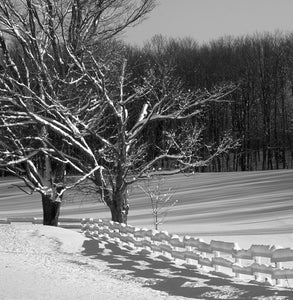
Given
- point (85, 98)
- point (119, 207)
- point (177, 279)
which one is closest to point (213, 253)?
point (177, 279)

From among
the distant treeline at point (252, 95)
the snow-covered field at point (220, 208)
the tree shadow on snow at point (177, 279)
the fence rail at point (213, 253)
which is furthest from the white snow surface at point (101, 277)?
the distant treeline at point (252, 95)

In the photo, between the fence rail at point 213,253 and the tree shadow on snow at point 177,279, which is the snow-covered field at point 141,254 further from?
the fence rail at point 213,253

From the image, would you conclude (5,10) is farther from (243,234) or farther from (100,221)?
(243,234)

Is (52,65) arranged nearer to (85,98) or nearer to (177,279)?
(85,98)

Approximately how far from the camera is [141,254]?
14844 mm

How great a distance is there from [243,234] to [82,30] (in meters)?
9.50

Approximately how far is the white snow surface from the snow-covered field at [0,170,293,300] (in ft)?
0.05

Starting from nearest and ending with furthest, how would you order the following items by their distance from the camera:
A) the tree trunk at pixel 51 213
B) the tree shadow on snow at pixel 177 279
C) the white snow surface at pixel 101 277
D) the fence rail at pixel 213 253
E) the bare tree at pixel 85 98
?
1. the tree shadow on snow at pixel 177 279
2. the white snow surface at pixel 101 277
3. the fence rail at pixel 213 253
4. the bare tree at pixel 85 98
5. the tree trunk at pixel 51 213

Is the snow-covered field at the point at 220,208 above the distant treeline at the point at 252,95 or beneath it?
beneath

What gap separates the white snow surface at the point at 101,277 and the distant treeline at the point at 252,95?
48.0 m

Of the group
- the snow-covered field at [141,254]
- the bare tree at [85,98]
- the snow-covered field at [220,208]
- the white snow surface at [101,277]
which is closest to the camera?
the white snow surface at [101,277]

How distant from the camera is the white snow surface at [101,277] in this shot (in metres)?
9.20

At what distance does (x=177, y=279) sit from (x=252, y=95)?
55.5 metres

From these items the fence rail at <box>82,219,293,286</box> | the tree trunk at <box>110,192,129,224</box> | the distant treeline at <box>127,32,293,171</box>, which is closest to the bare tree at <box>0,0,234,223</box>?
the tree trunk at <box>110,192,129,224</box>
